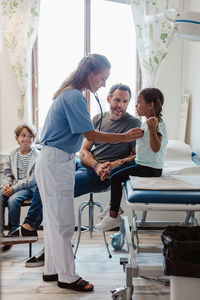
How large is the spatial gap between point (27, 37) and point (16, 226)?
165 cm

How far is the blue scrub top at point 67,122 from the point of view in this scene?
6.77 ft

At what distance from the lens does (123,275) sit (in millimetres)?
2521

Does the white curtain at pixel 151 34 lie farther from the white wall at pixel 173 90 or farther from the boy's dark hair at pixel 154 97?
the boy's dark hair at pixel 154 97

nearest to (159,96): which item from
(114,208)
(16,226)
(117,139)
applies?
(117,139)

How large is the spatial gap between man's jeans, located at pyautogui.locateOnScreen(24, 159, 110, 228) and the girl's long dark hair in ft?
2.84

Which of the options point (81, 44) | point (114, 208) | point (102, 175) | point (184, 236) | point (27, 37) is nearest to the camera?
point (184, 236)

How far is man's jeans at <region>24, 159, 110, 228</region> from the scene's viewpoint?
2.74 m

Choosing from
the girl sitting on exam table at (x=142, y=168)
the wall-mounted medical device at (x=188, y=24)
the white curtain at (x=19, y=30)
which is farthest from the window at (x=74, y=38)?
the wall-mounted medical device at (x=188, y=24)

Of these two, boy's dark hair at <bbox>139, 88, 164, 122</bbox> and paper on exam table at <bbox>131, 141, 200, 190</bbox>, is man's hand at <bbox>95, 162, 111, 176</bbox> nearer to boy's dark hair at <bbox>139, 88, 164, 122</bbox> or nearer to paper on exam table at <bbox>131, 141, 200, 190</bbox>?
paper on exam table at <bbox>131, 141, 200, 190</bbox>

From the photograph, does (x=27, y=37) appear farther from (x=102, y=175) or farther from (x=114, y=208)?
(x=114, y=208)

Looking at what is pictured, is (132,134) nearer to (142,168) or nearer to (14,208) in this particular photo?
(142,168)

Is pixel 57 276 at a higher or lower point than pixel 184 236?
lower

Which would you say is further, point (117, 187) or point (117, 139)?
point (117, 187)

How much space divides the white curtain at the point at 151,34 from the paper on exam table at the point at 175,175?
2.42 feet
